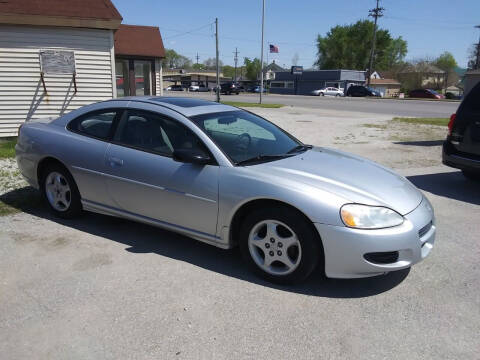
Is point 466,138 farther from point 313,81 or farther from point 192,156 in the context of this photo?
point 313,81

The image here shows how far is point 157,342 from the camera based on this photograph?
2.68 metres

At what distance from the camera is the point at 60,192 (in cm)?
473

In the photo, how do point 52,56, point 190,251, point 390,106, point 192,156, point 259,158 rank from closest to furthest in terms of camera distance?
point 192,156 → point 259,158 → point 190,251 → point 52,56 → point 390,106

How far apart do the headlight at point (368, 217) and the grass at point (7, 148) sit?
736cm

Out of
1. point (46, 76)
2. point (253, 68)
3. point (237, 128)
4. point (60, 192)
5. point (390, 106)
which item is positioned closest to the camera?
point (237, 128)

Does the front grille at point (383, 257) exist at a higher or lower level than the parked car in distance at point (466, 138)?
lower

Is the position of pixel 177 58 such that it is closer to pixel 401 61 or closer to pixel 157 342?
pixel 401 61

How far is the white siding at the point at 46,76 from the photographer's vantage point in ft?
32.3

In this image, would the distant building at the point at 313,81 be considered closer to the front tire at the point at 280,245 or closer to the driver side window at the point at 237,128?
the driver side window at the point at 237,128

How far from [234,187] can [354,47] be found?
101205 mm

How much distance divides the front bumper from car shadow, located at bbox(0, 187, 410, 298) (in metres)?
0.28

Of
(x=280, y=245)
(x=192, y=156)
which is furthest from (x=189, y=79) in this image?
(x=280, y=245)

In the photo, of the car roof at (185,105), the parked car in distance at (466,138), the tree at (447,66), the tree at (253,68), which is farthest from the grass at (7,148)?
the tree at (253,68)

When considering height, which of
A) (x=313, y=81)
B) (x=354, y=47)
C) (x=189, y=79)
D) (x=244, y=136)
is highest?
(x=354, y=47)
